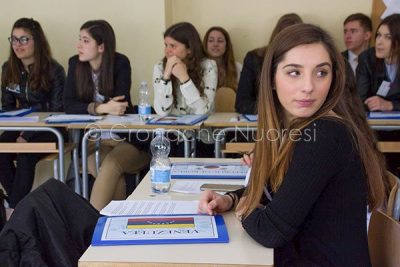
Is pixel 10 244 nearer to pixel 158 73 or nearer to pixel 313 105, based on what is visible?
pixel 313 105

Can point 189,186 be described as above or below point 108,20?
below

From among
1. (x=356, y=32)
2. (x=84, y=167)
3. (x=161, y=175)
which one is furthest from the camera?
(x=356, y=32)

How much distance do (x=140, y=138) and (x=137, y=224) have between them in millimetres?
2189

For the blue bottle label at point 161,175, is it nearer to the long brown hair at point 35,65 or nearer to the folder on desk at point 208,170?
the folder on desk at point 208,170

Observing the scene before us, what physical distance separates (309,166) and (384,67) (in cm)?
286

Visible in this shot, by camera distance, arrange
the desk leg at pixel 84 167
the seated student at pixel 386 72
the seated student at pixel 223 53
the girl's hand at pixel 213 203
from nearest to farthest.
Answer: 1. the girl's hand at pixel 213 203
2. the desk leg at pixel 84 167
3. the seated student at pixel 386 72
4. the seated student at pixel 223 53

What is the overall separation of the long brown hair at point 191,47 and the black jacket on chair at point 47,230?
7.51 ft

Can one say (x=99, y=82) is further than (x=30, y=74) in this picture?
No

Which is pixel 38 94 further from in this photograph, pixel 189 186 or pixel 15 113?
pixel 189 186

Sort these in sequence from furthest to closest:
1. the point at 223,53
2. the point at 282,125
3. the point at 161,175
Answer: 1. the point at 223,53
2. the point at 161,175
3. the point at 282,125

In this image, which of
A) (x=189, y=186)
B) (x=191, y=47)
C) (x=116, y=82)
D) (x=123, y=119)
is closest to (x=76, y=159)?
(x=123, y=119)

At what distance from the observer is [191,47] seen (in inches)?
141

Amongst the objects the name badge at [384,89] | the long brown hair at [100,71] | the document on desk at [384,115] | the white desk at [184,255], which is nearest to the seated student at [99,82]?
the long brown hair at [100,71]

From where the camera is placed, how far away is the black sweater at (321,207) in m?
1.20
